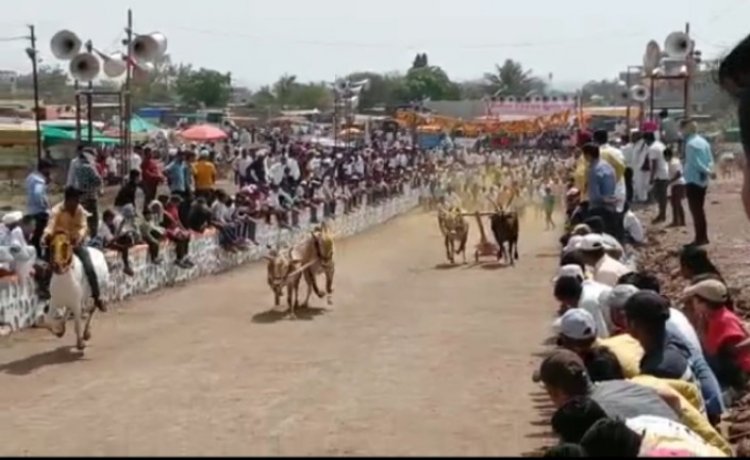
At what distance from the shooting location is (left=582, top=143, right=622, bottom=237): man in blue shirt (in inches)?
577

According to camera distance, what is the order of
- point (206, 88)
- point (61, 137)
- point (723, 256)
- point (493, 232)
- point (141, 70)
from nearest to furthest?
point (723, 256) < point (493, 232) < point (141, 70) < point (61, 137) < point (206, 88)

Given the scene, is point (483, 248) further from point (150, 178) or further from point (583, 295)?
point (583, 295)

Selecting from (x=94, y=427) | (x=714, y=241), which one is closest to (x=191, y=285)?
(x=714, y=241)

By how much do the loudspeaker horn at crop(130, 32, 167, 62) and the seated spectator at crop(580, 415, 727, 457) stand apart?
21.7 metres

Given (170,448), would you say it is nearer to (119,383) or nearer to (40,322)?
(119,383)

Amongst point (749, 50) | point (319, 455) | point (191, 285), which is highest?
point (749, 50)

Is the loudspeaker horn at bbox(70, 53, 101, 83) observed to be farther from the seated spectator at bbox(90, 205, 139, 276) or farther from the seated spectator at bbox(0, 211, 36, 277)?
the seated spectator at bbox(0, 211, 36, 277)

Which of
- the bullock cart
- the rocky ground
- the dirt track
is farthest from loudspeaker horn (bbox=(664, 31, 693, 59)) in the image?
the dirt track

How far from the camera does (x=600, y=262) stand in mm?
11016

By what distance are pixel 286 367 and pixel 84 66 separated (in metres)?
11.8

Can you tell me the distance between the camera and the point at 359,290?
21.5 m

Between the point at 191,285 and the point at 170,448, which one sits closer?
the point at 170,448

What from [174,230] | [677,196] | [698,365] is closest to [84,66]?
[174,230]

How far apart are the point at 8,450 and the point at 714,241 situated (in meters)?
12.8
